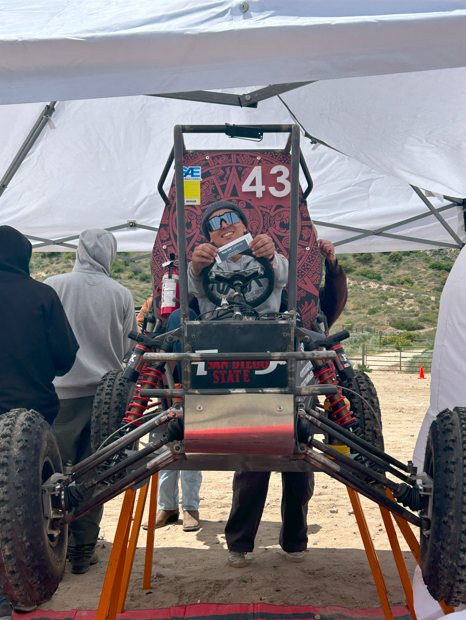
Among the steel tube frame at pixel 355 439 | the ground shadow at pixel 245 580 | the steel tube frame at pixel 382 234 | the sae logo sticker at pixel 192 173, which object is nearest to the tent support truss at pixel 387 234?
the steel tube frame at pixel 382 234

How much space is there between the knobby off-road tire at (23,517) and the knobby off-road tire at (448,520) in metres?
1.25

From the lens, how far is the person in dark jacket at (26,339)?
2.76 m

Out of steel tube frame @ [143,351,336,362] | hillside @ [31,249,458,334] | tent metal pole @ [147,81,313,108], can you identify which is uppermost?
tent metal pole @ [147,81,313,108]

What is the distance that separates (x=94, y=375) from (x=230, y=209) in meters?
1.36

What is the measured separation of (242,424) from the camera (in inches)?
71.4

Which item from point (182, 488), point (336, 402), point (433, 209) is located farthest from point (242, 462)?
point (433, 209)

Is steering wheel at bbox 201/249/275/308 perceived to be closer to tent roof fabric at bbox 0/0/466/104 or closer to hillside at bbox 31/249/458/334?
tent roof fabric at bbox 0/0/466/104

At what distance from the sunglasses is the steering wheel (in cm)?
23

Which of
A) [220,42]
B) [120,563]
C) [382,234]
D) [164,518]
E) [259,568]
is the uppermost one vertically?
[220,42]

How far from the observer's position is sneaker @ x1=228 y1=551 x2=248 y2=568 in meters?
3.40

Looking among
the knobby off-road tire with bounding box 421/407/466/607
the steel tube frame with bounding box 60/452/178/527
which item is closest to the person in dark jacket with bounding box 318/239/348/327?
the knobby off-road tire with bounding box 421/407/466/607

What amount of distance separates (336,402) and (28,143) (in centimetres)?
363

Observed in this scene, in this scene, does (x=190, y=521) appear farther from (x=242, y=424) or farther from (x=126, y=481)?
(x=242, y=424)

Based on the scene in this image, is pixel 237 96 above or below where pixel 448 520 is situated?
above
